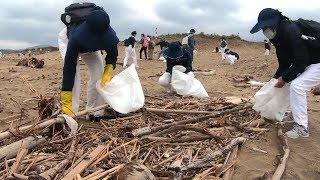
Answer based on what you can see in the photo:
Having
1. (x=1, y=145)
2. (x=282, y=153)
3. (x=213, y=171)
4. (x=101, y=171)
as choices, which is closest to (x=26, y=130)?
(x=1, y=145)

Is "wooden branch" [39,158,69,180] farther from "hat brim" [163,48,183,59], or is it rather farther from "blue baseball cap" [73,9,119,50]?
"hat brim" [163,48,183,59]

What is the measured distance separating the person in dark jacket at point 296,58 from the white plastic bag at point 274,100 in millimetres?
314

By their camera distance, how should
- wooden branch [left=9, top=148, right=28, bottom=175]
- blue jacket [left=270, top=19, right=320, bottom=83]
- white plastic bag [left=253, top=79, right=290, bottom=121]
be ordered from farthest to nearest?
white plastic bag [left=253, top=79, right=290, bottom=121] < blue jacket [left=270, top=19, right=320, bottom=83] < wooden branch [left=9, top=148, right=28, bottom=175]

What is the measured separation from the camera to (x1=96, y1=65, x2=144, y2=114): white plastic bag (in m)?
5.33

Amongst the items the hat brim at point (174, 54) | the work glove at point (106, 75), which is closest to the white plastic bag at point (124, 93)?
the work glove at point (106, 75)

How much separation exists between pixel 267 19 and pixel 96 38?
2022 mm

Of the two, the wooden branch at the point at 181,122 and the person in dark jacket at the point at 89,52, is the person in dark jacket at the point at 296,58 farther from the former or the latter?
the person in dark jacket at the point at 89,52

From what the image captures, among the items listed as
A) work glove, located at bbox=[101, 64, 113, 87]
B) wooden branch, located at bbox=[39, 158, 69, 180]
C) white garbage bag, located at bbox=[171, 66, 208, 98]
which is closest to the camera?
wooden branch, located at bbox=[39, 158, 69, 180]

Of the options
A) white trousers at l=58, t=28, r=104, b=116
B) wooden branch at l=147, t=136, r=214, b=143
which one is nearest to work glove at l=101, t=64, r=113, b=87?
white trousers at l=58, t=28, r=104, b=116

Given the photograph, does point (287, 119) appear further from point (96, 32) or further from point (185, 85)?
point (96, 32)

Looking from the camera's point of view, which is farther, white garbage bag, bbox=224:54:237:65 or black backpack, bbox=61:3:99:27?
white garbage bag, bbox=224:54:237:65

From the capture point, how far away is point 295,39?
4.71 meters

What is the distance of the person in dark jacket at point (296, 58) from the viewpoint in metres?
4.74

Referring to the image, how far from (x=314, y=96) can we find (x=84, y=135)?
18.9 feet
